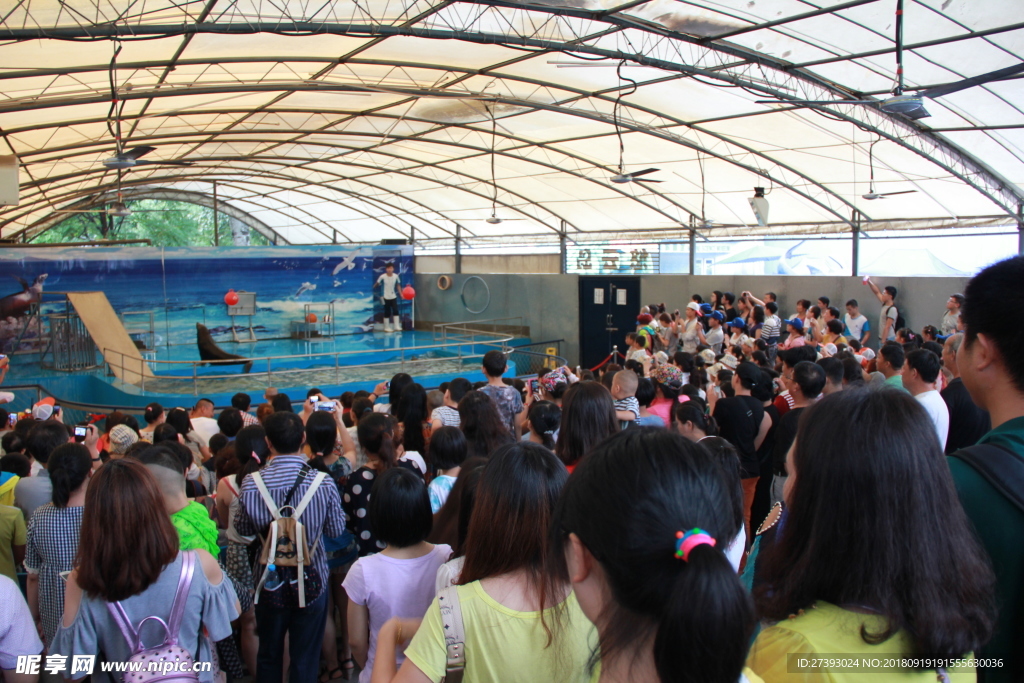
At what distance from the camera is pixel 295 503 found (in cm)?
296

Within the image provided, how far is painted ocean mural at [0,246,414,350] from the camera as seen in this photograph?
16.3 m

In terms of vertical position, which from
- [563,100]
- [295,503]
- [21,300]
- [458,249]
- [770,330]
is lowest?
[295,503]

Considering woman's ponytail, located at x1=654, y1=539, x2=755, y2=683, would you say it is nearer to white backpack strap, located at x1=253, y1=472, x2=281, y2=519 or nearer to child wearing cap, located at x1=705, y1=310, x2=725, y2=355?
white backpack strap, located at x1=253, y1=472, x2=281, y2=519

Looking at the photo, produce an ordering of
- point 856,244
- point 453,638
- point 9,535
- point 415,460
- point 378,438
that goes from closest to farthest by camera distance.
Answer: point 453,638, point 9,535, point 378,438, point 415,460, point 856,244

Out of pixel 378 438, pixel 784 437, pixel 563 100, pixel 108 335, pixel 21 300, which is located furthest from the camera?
pixel 21 300

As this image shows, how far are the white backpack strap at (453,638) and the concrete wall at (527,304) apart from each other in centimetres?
1846

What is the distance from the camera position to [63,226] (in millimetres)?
32844

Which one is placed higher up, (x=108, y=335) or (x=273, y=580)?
(x=108, y=335)

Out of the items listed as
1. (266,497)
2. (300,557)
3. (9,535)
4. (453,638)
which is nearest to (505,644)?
(453,638)

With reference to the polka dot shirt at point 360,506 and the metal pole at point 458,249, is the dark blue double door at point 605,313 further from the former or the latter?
the polka dot shirt at point 360,506

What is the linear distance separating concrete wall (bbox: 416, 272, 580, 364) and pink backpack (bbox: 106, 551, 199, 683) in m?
18.0

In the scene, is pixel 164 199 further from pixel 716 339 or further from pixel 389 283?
pixel 716 339

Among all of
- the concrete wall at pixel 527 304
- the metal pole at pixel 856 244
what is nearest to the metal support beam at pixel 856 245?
the metal pole at pixel 856 244

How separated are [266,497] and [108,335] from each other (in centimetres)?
1354
